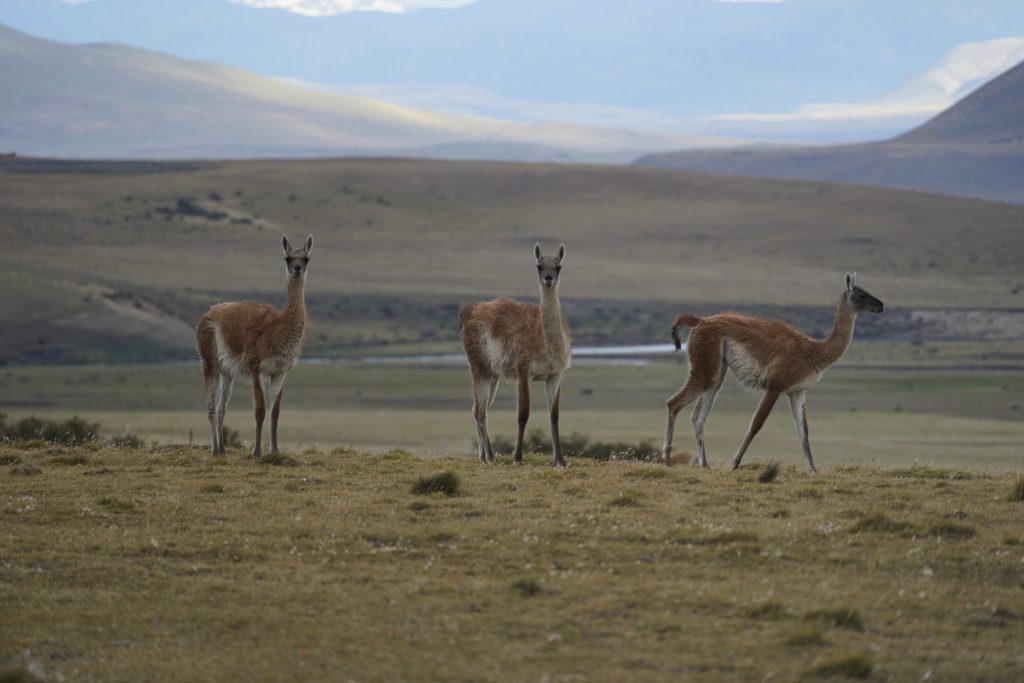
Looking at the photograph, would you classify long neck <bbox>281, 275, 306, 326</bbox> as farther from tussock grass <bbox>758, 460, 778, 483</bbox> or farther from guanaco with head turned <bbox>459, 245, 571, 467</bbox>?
tussock grass <bbox>758, 460, 778, 483</bbox>

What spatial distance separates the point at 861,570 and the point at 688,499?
2699 mm

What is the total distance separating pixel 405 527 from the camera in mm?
11438

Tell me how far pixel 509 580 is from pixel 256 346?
6562 mm

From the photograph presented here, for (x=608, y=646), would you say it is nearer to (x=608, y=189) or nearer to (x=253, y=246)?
(x=253, y=246)

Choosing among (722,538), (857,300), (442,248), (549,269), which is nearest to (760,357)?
(857,300)

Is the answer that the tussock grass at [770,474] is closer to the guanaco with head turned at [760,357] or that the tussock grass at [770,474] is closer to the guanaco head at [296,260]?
the guanaco with head turned at [760,357]

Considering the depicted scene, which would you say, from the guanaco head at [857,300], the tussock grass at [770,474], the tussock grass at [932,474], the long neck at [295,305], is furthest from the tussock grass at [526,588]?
the guanaco head at [857,300]

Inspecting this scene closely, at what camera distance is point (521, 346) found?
49.9ft

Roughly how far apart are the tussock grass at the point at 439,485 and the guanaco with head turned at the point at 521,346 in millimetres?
1992

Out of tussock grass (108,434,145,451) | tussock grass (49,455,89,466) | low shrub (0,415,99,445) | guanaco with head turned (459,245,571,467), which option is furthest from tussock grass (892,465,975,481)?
low shrub (0,415,99,445)

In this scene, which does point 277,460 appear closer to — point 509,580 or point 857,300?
point 509,580

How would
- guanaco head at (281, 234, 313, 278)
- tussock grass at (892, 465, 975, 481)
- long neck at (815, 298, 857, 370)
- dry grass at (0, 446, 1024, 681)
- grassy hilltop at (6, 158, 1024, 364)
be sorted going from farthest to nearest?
grassy hilltop at (6, 158, 1024, 364) → guanaco head at (281, 234, 313, 278) → long neck at (815, 298, 857, 370) → tussock grass at (892, 465, 975, 481) → dry grass at (0, 446, 1024, 681)

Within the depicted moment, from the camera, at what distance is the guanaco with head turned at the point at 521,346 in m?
15.1

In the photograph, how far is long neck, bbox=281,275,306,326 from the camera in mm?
15828
